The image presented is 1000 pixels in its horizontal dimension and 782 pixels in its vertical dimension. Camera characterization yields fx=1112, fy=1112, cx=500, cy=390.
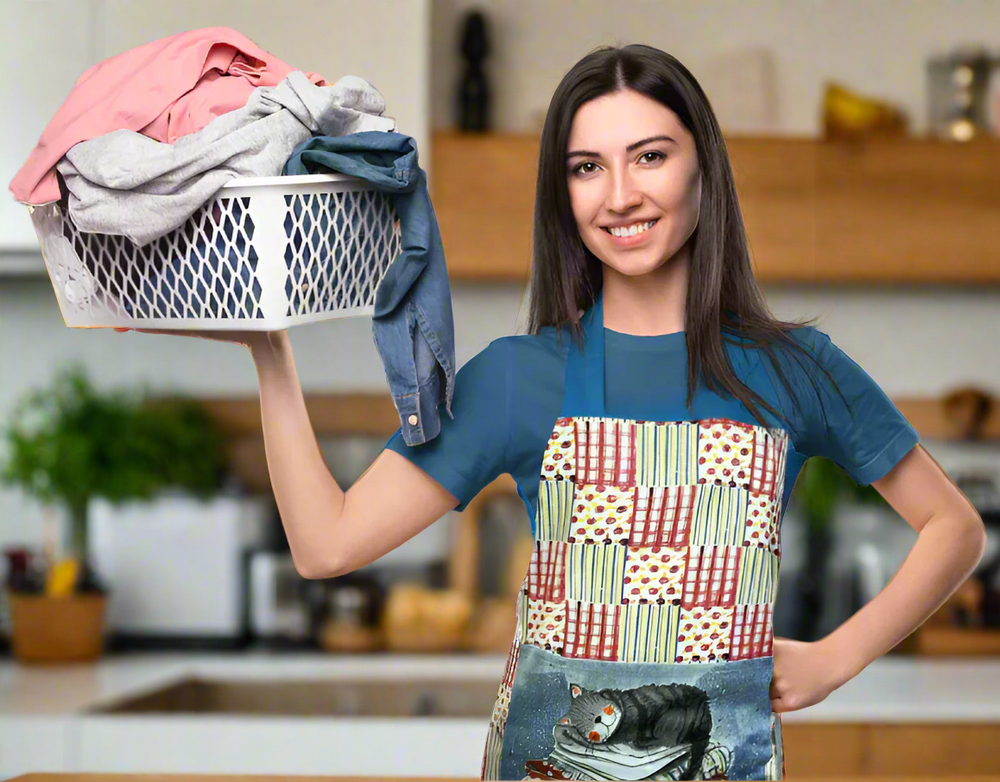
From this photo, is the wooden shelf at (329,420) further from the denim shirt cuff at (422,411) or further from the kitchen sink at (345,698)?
the denim shirt cuff at (422,411)

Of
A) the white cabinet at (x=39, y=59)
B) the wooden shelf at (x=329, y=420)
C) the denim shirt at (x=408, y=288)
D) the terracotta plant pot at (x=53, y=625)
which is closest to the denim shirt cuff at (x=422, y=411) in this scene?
the denim shirt at (x=408, y=288)

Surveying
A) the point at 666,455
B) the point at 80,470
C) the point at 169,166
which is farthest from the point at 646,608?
the point at 80,470

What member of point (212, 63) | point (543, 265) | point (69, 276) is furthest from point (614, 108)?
point (69, 276)

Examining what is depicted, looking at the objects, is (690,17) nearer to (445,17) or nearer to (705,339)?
(445,17)

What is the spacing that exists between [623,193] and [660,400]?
0.18 m

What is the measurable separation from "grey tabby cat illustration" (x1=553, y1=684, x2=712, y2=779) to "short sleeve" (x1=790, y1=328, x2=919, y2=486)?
0.24 meters

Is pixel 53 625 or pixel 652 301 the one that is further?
pixel 53 625

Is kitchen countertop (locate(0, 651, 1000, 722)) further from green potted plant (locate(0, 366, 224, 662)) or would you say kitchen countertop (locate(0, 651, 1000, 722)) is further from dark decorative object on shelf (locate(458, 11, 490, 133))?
dark decorative object on shelf (locate(458, 11, 490, 133))

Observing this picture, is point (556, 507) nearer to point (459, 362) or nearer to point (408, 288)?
point (408, 288)

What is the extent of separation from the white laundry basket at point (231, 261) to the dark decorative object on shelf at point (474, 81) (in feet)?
5.01

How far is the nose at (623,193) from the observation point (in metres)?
0.86

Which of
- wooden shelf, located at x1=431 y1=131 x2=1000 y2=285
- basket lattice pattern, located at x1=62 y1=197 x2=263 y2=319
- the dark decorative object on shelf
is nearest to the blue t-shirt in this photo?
basket lattice pattern, located at x1=62 y1=197 x2=263 y2=319

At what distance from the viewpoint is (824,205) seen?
2.17 meters

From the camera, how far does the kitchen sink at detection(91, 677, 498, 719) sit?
2.08 metres
